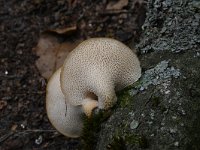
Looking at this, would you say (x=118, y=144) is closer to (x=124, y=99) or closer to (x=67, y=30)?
(x=124, y=99)

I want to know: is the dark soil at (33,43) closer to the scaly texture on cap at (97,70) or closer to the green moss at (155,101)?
the scaly texture on cap at (97,70)

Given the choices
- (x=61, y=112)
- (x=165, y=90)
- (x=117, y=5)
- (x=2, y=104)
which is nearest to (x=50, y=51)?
(x=2, y=104)

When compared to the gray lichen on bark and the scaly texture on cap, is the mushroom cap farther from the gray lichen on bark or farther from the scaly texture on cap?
the gray lichen on bark

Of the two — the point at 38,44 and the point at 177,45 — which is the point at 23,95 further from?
the point at 177,45

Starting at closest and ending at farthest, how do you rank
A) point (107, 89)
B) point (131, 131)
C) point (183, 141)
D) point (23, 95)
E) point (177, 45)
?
point (183, 141), point (131, 131), point (107, 89), point (177, 45), point (23, 95)

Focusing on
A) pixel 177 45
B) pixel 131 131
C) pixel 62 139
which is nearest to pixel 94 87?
pixel 131 131
